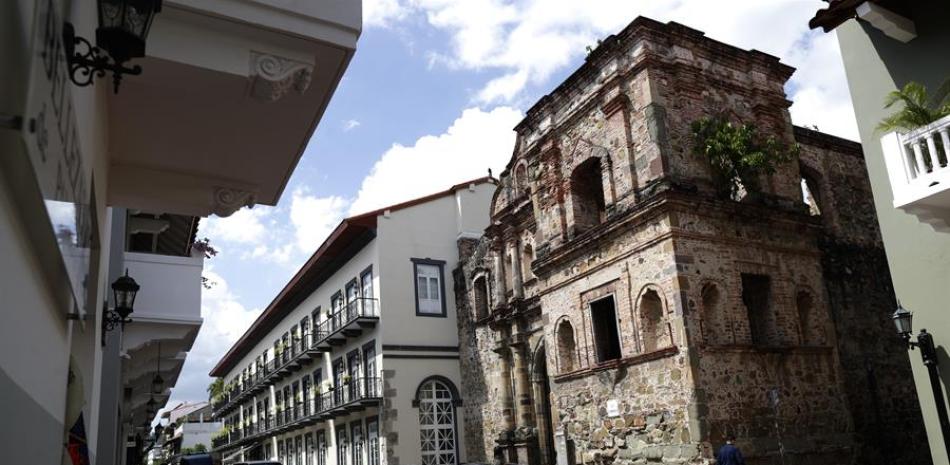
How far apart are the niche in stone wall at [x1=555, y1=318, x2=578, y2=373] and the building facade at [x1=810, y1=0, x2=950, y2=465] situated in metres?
7.93

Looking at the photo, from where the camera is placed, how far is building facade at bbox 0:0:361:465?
7.62 ft

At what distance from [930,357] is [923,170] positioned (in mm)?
2532

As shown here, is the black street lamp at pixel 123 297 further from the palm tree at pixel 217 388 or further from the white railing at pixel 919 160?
the palm tree at pixel 217 388

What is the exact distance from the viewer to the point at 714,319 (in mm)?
14391

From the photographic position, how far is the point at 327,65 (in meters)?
5.34

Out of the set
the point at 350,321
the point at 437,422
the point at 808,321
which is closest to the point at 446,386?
the point at 437,422

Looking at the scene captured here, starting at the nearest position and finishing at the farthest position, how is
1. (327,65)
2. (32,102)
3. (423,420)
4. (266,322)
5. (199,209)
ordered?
(32,102) < (327,65) < (199,209) < (423,420) < (266,322)

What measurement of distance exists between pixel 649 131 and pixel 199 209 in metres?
9.97

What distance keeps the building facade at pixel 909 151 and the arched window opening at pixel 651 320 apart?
16.0ft

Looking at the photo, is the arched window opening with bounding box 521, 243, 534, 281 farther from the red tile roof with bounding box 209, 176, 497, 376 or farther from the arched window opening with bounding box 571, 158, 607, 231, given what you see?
the red tile roof with bounding box 209, 176, 497, 376

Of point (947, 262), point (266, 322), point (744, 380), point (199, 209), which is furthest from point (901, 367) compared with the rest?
point (266, 322)

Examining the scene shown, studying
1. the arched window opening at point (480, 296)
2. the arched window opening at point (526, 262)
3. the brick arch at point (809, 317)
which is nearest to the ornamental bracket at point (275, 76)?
the brick arch at point (809, 317)

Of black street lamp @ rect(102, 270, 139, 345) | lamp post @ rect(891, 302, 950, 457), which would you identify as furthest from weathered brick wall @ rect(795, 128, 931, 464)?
black street lamp @ rect(102, 270, 139, 345)

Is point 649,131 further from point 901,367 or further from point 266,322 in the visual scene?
point 266,322
